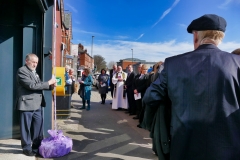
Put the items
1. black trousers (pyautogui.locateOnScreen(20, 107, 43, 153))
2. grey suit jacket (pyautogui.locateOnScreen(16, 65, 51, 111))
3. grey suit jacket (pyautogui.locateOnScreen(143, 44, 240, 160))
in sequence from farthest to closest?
1. black trousers (pyautogui.locateOnScreen(20, 107, 43, 153))
2. grey suit jacket (pyautogui.locateOnScreen(16, 65, 51, 111))
3. grey suit jacket (pyautogui.locateOnScreen(143, 44, 240, 160))

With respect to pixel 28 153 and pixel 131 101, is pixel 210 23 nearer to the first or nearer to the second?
pixel 28 153

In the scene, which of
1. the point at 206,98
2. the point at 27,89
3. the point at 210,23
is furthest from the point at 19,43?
the point at 206,98

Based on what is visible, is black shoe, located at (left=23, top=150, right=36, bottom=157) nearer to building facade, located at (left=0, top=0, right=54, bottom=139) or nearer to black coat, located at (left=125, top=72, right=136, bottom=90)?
building facade, located at (left=0, top=0, right=54, bottom=139)

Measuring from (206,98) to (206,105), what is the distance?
5 cm

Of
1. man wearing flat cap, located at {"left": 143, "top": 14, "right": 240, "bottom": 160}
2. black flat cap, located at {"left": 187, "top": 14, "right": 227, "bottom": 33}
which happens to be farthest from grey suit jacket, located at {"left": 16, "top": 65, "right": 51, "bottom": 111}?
black flat cap, located at {"left": 187, "top": 14, "right": 227, "bottom": 33}

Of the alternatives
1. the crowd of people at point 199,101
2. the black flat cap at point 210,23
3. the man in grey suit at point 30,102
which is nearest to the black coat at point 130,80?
the man in grey suit at point 30,102

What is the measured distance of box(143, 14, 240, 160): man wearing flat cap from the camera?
1415mm

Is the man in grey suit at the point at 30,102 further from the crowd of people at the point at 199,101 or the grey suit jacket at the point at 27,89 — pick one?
the crowd of people at the point at 199,101

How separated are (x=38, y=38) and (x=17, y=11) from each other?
75cm

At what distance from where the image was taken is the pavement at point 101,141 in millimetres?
3645

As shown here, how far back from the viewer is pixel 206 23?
1.57m

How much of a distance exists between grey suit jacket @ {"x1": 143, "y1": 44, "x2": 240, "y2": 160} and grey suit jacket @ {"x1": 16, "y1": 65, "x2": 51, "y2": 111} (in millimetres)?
2544

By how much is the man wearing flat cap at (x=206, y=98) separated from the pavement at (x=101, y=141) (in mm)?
2361

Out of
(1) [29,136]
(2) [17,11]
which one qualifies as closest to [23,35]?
(2) [17,11]
